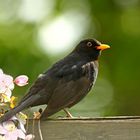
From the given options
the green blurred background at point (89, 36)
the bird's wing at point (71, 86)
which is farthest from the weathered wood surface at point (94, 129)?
the green blurred background at point (89, 36)

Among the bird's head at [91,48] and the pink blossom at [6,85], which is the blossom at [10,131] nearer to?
the pink blossom at [6,85]

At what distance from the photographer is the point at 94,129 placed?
5.83m

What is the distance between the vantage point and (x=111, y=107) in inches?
484

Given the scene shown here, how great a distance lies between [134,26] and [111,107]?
3.57 ft

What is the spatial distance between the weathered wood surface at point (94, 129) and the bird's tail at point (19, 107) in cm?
17

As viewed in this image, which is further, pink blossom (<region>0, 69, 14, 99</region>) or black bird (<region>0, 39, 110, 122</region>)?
black bird (<region>0, 39, 110, 122</region>)

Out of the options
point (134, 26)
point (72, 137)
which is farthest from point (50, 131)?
point (134, 26)

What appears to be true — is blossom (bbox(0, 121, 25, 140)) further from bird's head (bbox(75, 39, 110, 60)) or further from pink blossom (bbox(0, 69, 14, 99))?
bird's head (bbox(75, 39, 110, 60))

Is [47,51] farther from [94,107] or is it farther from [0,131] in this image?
[0,131]

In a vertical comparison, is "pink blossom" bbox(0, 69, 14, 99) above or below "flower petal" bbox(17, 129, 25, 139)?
above

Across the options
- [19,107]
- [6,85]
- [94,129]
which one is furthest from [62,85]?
[6,85]

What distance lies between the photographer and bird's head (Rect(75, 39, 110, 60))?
778 centimetres

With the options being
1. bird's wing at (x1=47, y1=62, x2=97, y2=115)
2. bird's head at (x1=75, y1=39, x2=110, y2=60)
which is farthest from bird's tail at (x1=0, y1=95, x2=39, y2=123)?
bird's head at (x1=75, y1=39, x2=110, y2=60)

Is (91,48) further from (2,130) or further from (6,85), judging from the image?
(2,130)
